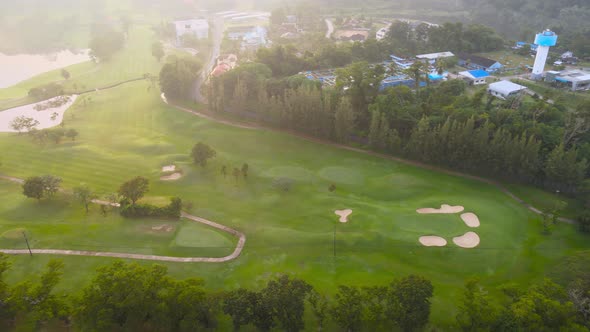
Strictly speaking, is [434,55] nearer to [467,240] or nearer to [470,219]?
[470,219]

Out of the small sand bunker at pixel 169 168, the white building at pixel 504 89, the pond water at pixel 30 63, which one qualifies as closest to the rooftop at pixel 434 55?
the white building at pixel 504 89

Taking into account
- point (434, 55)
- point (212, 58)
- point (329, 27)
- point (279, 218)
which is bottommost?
point (279, 218)

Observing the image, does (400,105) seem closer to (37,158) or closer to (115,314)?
(115,314)

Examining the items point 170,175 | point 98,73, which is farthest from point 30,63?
point 170,175

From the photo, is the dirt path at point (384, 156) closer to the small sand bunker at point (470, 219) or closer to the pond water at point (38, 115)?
the small sand bunker at point (470, 219)

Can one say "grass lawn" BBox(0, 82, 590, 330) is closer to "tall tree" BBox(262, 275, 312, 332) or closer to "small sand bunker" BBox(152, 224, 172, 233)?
"small sand bunker" BBox(152, 224, 172, 233)

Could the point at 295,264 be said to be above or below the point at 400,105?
below

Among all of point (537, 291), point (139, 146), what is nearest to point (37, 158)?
point (139, 146)
